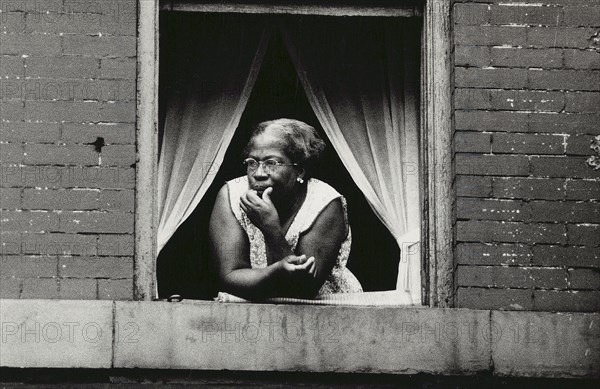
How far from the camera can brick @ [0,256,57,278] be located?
8.26 m

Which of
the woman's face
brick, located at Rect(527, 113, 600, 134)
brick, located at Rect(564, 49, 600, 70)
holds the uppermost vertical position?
brick, located at Rect(564, 49, 600, 70)

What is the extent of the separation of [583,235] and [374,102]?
61.0 inches

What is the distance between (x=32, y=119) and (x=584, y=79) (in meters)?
3.13

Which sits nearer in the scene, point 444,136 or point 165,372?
point 165,372

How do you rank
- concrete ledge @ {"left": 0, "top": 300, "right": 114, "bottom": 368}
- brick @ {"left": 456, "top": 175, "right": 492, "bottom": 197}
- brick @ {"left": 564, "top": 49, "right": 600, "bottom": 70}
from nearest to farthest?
concrete ledge @ {"left": 0, "top": 300, "right": 114, "bottom": 368} → brick @ {"left": 456, "top": 175, "right": 492, "bottom": 197} → brick @ {"left": 564, "top": 49, "right": 600, "bottom": 70}

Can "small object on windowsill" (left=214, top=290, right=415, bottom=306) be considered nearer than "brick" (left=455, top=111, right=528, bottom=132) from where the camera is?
Yes

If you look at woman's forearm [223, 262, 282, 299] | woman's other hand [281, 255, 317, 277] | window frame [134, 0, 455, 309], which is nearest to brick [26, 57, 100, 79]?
window frame [134, 0, 455, 309]

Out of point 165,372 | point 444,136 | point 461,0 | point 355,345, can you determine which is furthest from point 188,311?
point 461,0

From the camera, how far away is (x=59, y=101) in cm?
850

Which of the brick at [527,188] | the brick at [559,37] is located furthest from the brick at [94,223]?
the brick at [559,37]

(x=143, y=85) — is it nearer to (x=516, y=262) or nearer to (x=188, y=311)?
(x=188, y=311)

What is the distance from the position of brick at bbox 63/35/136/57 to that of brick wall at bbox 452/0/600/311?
6.11 feet

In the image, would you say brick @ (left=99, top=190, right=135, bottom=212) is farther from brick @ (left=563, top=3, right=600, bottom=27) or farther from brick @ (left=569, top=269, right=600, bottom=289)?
brick @ (left=563, top=3, right=600, bottom=27)

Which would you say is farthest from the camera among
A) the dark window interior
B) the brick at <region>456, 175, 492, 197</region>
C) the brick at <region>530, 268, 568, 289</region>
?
the dark window interior
